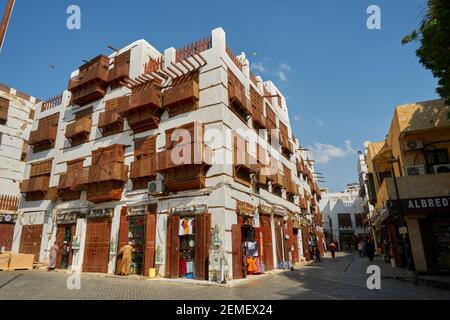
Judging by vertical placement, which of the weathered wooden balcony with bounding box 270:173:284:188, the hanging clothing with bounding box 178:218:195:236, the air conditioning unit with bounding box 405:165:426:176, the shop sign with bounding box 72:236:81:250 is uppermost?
the weathered wooden balcony with bounding box 270:173:284:188

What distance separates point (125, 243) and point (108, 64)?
13.6 meters

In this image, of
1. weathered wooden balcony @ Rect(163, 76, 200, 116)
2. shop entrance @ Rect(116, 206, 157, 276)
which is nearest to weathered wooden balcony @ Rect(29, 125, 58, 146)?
shop entrance @ Rect(116, 206, 157, 276)

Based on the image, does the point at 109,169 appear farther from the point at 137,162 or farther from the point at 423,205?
the point at 423,205

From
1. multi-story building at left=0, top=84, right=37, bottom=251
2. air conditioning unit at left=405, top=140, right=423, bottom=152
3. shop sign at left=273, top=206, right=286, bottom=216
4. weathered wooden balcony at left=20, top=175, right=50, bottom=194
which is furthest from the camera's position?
multi-story building at left=0, top=84, right=37, bottom=251

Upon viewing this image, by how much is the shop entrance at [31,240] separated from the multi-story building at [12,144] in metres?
2.49

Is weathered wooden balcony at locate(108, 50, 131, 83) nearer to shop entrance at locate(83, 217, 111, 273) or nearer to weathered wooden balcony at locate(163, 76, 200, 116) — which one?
weathered wooden balcony at locate(163, 76, 200, 116)

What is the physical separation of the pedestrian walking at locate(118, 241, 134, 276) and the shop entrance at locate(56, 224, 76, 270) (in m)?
5.37

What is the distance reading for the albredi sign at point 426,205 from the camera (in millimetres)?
14109

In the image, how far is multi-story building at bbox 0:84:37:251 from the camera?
24734 millimetres

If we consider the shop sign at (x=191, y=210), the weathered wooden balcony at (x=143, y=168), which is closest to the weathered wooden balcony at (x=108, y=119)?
the weathered wooden balcony at (x=143, y=168)

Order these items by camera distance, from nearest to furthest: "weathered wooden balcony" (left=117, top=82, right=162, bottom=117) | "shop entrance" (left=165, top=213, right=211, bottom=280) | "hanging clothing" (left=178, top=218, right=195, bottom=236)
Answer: "shop entrance" (left=165, top=213, right=211, bottom=280) → "hanging clothing" (left=178, top=218, right=195, bottom=236) → "weathered wooden balcony" (left=117, top=82, right=162, bottom=117)

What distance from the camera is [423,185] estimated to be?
14.9 metres

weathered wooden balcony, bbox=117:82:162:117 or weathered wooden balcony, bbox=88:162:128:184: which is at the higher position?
weathered wooden balcony, bbox=117:82:162:117

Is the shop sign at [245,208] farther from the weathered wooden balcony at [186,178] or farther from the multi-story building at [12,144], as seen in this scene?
the multi-story building at [12,144]
